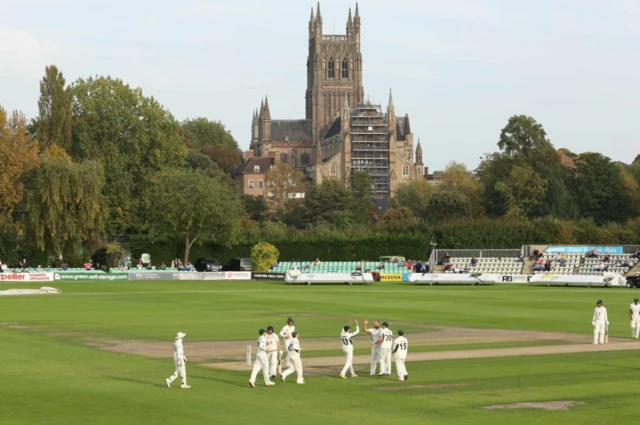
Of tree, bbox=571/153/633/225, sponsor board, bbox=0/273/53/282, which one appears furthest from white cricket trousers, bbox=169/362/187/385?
tree, bbox=571/153/633/225

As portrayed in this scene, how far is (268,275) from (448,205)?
173ft

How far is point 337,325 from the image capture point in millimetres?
38812

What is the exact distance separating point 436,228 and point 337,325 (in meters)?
57.1

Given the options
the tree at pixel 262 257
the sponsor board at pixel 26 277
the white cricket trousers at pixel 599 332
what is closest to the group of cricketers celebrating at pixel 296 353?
the white cricket trousers at pixel 599 332

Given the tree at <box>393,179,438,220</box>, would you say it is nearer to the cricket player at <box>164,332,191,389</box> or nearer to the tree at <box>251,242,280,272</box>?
the tree at <box>251,242,280,272</box>

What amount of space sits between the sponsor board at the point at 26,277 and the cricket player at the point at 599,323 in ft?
170

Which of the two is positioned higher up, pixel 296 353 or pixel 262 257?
pixel 262 257

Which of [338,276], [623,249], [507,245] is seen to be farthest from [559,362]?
[507,245]

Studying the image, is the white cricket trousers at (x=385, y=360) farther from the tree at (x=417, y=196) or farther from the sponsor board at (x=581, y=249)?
the tree at (x=417, y=196)

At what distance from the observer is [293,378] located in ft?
79.7

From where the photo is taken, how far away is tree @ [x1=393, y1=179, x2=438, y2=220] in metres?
148

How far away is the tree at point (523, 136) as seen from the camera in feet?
440

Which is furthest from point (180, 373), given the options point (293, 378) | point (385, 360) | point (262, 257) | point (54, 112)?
point (54, 112)

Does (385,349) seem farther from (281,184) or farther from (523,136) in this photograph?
(281,184)
